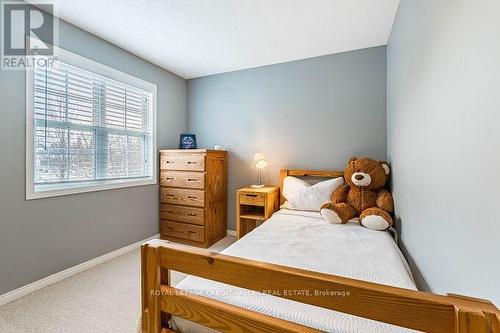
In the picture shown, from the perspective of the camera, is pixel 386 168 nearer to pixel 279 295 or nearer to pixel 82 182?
pixel 279 295

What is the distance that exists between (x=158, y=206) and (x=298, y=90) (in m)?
2.46

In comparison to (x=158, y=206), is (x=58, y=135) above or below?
above

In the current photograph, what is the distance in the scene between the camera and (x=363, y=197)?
2232 millimetres

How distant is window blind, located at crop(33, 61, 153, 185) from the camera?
2004 millimetres

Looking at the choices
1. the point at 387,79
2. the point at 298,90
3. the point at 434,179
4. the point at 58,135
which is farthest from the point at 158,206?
the point at 387,79

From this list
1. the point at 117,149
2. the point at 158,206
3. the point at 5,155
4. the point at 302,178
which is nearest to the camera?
the point at 5,155

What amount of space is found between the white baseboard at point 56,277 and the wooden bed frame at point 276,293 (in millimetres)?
1648

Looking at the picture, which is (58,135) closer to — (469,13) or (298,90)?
(298,90)

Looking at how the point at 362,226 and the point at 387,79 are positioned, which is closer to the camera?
the point at 362,226

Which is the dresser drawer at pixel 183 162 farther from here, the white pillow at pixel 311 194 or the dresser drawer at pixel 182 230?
the white pillow at pixel 311 194

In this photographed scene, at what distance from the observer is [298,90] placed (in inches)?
115

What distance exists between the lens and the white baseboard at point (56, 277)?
177 centimetres

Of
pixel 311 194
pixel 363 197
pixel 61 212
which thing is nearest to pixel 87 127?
pixel 61 212

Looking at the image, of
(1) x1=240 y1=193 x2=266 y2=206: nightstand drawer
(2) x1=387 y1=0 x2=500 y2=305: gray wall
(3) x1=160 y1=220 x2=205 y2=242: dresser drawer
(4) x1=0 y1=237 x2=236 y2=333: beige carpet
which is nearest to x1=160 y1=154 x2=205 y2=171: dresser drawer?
(1) x1=240 y1=193 x2=266 y2=206: nightstand drawer
